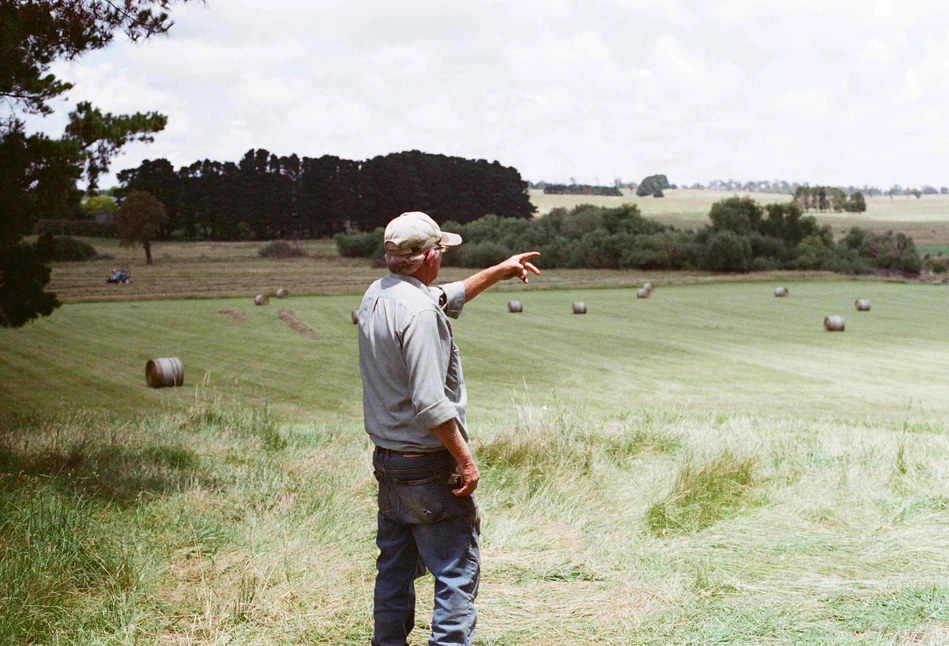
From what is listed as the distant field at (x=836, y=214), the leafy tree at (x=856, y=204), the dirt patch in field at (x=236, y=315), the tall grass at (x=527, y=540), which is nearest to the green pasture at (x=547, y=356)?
the dirt patch in field at (x=236, y=315)

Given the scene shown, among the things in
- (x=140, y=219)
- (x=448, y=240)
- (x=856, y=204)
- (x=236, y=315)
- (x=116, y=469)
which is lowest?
(x=236, y=315)

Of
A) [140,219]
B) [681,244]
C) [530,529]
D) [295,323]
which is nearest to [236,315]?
[295,323]

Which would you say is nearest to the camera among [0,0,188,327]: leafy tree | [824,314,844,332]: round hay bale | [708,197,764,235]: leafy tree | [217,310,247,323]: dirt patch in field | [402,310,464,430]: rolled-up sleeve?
[402,310,464,430]: rolled-up sleeve

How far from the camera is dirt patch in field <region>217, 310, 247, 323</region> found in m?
27.5

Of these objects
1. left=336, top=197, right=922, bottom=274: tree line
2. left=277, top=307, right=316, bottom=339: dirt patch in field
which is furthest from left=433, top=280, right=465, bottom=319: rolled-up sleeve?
left=336, top=197, right=922, bottom=274: tree line

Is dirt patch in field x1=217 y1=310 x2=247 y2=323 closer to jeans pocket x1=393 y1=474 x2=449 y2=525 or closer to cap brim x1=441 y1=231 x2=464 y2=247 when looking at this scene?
cap brim x1=441 y1=231 x2=464 y2=247

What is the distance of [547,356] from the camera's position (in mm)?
20828

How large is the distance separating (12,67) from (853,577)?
9.68 metres

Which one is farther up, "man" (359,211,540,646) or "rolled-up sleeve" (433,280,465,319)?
"rolled-up sleeve" (433,280,465,319)

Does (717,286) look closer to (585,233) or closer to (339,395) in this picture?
(585,233)

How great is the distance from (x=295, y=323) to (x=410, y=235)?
2311 cm

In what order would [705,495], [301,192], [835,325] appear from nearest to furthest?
[705,495]
[835,325]
[301,192]

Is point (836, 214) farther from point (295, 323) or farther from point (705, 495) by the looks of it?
point (705, 495)

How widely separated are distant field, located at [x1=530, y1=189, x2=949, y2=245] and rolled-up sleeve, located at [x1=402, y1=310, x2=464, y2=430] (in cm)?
5484
